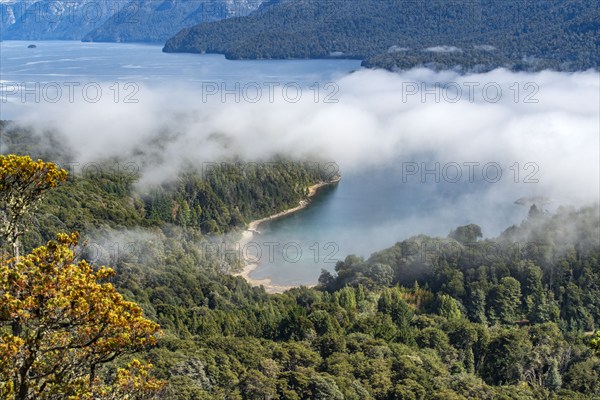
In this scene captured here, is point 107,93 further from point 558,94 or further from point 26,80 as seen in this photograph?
point 558,94

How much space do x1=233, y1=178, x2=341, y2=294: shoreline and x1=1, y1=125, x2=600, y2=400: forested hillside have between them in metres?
1.52

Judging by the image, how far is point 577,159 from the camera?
291ft

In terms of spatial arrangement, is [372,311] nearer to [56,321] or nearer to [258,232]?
[258,232]

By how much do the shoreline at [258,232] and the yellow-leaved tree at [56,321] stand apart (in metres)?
38.1

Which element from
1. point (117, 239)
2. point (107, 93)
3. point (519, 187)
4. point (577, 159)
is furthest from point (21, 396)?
point (107, 93)

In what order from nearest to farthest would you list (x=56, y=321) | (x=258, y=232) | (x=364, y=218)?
(x=56, y=321)
(x=258, y=232)
(x=364, y=218)

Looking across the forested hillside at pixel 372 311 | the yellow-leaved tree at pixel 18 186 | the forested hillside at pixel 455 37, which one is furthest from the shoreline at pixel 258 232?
the forested hillside at pixel 455 37

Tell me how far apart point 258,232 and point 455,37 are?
122 m

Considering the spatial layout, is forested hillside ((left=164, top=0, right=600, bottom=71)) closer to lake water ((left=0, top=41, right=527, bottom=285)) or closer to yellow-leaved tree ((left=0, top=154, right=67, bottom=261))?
lake water ((left=0, top=41, right=527, bottom=285))

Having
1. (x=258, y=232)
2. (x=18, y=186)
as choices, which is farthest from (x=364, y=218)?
(x=18, y=186)

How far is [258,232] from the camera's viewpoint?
210 feet

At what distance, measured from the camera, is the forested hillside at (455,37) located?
150m

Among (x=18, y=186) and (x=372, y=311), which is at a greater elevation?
(x=18, y=186)

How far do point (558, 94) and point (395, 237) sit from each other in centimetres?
9422
